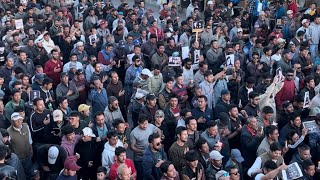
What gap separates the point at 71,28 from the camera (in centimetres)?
1440

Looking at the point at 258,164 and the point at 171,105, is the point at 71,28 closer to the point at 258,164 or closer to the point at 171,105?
the point at 171,105

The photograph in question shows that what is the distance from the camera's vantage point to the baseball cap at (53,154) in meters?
8.08

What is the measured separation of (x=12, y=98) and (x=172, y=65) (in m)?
3.37

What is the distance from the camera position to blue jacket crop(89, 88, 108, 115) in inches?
411

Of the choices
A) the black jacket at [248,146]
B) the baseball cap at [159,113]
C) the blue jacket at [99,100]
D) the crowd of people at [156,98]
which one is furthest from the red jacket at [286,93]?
the blue jacket at [99,100]

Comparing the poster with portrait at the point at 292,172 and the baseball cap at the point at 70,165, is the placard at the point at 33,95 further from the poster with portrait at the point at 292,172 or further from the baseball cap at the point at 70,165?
the poster with portrait at the point at 292,172

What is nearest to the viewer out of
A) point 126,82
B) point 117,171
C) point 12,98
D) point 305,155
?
point 117,171

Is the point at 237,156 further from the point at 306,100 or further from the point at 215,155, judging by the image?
the point at 306,100

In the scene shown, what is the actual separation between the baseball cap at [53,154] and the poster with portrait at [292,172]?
9.76 ft

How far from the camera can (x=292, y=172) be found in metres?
7.78

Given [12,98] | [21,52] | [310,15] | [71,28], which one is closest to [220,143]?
[12,98]

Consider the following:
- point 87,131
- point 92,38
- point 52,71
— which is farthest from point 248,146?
point 92,38

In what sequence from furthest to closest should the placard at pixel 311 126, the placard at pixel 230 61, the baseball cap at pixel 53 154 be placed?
1. the placard at pixel 230 61
2. the placard at pixel 311 126
3. the baseball cap at pixel 53 154

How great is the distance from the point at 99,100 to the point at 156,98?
100 centimetres
